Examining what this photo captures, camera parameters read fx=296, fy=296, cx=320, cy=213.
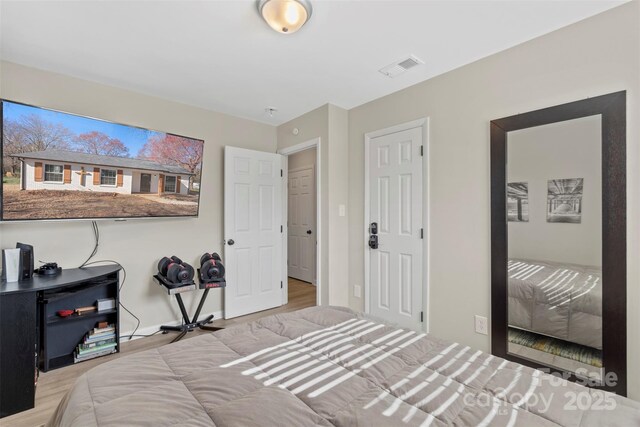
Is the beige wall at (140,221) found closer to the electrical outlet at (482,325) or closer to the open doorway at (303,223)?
Result: the open doorway at (303,223)

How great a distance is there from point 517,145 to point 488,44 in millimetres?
781

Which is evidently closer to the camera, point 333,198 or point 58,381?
point 58,381

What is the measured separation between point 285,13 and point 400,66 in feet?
3.83

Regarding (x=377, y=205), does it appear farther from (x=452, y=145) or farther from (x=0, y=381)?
(x=0, y=381)

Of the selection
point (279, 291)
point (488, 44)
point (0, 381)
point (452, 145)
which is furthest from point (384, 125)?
point (0, 381)

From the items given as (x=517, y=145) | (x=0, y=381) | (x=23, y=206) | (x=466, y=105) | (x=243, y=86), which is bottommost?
(x=0, y=381)

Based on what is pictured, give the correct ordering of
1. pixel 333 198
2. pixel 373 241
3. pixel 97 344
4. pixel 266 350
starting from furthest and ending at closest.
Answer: pixel 333 198
pixel 373 241
pixel 97 344
pixel 266 350

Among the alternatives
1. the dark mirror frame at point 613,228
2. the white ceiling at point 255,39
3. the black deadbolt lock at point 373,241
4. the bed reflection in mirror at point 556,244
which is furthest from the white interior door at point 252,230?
the dark mirror frame at point 613,228

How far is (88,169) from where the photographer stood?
248 centimetres

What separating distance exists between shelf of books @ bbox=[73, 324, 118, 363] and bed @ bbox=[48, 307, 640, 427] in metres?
1.71

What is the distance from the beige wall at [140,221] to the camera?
8.28ft

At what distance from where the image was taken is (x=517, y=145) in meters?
2.21

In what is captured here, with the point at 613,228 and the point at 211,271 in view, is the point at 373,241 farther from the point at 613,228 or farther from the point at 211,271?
the point at 613,228

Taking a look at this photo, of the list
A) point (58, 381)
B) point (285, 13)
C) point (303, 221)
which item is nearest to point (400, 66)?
point (285, 13)
